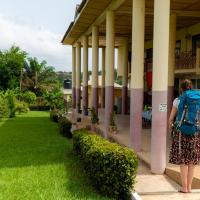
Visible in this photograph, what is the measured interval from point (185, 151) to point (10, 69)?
54.0 meters

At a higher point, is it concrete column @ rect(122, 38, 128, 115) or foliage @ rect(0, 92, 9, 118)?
concrete column @ rect(122, 38, 128, 115)

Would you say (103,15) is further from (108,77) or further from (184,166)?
(184,166)

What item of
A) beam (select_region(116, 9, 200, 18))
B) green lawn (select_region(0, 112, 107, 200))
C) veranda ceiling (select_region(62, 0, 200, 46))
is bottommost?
green lawn (select_region(0, 112, 107, 200))

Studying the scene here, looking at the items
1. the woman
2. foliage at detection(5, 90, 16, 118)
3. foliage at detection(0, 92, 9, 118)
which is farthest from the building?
foliage at detection(5, 90, 16, 118)

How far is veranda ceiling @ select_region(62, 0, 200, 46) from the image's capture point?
52.6 ft

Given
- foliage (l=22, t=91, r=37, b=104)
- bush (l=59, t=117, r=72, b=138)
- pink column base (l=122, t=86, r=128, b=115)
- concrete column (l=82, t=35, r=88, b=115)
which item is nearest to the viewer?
bush (l=59, t=117, r=72, b=138)

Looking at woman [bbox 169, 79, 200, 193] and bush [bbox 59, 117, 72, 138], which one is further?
bush [bbox 59, 117, 72, 138]

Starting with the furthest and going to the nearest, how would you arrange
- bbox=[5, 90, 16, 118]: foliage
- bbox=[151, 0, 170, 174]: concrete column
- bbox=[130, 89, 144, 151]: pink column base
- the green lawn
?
bbox=[5, 90, 16, 118]: foliage, bbox=[130, 89, 144, 151]: pink column base, bbox=[151, 0, 170, 174]: concrete column, the green lawn

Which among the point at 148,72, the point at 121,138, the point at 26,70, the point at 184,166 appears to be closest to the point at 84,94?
the point at 148,72

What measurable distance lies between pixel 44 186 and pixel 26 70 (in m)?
56.0

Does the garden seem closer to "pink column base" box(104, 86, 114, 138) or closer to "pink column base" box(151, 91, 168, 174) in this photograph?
"pink column base" box(104, 86, 114, 138)

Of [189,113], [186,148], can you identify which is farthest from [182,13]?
[186,148]

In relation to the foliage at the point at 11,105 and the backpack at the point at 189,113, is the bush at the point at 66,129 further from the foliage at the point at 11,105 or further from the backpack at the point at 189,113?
the foliage at the point at 11,105

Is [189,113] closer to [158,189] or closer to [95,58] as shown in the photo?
[158,189]
